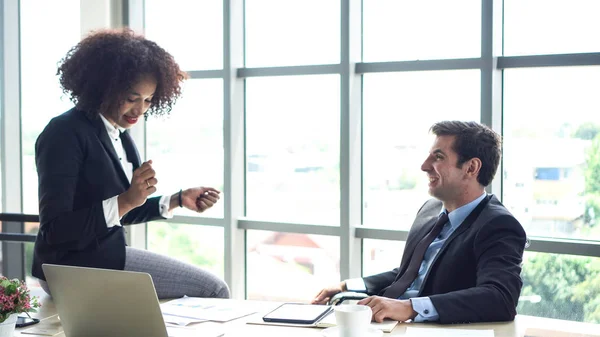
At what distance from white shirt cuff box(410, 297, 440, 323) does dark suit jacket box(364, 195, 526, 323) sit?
0.02 m

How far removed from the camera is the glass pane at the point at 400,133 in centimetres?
370

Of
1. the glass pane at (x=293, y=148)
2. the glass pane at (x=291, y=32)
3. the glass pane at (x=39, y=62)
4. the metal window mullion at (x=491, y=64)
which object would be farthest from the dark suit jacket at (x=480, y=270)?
the glass pane at (x=39, y=62)

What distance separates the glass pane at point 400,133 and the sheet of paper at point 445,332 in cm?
195

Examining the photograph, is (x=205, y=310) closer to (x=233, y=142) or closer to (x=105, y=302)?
(x=105, y=302)

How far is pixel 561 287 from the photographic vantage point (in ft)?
11.2

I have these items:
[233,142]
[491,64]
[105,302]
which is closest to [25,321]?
[105,302]

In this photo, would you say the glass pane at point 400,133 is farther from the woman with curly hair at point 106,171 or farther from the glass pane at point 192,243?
the woman with curly hair at point 106,171

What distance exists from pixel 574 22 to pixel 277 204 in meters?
1.93

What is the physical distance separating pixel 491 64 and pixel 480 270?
159 cm

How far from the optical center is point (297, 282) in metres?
4.14

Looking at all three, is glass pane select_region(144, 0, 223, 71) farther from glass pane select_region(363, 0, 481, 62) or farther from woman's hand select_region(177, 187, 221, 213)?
woman's hand select_region(177, 187, 221, 213)

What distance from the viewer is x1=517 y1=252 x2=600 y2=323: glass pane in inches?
132

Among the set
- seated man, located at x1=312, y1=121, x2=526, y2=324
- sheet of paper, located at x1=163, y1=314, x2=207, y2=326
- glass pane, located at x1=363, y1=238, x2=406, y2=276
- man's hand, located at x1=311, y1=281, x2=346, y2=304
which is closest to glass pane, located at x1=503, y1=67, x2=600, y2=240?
glass pane, located at x1=363, y1=238, x2=406, y2=276

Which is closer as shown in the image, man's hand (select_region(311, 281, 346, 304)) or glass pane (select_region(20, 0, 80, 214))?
man's hand (select_region(311, 281, 346, 304))
